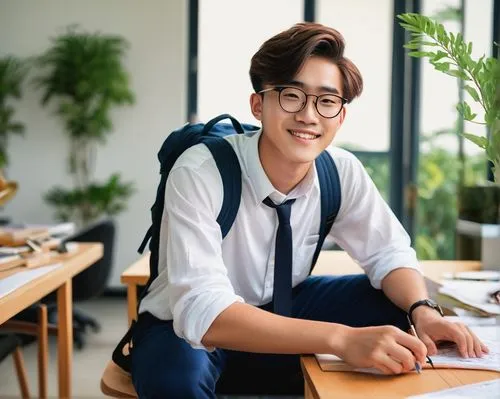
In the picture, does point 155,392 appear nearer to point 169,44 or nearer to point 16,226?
point 16,226

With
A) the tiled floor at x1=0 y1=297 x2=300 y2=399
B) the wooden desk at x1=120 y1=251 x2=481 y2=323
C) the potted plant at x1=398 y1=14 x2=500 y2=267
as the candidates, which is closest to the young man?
the potted plant at x1=398 y1=14 x2=500 y2=267

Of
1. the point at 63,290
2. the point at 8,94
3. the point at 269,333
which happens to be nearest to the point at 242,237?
the point at 269,333

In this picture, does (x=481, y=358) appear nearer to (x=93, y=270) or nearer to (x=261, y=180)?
(x=261, y=180)

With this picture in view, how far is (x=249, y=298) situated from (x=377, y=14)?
4420 mm

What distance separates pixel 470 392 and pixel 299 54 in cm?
76

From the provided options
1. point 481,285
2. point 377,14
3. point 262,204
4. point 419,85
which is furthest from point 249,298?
point 377,14

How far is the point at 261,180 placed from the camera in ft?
5.07

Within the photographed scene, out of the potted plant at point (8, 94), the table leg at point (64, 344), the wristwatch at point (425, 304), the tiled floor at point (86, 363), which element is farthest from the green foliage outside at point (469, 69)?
the potted plant at point (8, 94)

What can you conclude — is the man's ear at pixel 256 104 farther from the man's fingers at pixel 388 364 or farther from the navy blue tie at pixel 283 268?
the man's fingers at pixel 388 364

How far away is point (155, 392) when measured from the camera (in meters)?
1.29

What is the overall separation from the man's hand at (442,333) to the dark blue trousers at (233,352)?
166 millimetres

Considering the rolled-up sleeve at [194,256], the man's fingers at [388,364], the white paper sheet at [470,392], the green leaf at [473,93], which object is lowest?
the white paper sheet at [470,392]

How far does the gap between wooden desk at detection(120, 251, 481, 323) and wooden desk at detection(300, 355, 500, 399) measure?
2.73ft

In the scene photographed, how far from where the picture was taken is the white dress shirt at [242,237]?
1322mm
